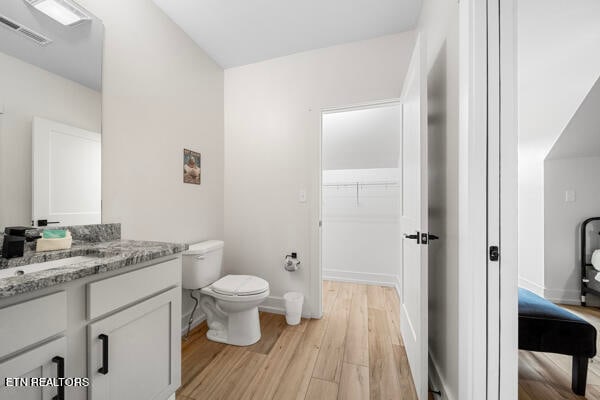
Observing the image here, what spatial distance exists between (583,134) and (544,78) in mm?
713

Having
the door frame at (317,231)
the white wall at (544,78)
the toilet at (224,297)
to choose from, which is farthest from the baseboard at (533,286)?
the toilet at (224,297)

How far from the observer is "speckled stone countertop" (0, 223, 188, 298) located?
0.64 metres

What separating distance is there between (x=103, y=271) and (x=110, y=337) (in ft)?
0.87

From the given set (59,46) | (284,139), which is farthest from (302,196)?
(59,46)

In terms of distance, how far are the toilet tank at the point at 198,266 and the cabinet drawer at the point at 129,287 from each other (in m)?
0.61

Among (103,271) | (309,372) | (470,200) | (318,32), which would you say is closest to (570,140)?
(470,200)

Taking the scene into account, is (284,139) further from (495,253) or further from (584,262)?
(584,262)

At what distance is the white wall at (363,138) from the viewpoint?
2.67 m

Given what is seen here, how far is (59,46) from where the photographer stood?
3.93 ft

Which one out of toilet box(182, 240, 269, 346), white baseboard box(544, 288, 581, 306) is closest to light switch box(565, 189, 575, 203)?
white baseboard box(544, 288, 581, 306)

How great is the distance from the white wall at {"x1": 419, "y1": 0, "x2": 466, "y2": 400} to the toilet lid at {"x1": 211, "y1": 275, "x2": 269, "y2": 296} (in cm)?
116

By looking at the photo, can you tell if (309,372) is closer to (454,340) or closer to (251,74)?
(454,340)

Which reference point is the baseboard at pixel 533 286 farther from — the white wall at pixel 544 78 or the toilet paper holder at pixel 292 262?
the toilet paper holder at pixel 292 262

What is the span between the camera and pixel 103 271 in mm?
838
